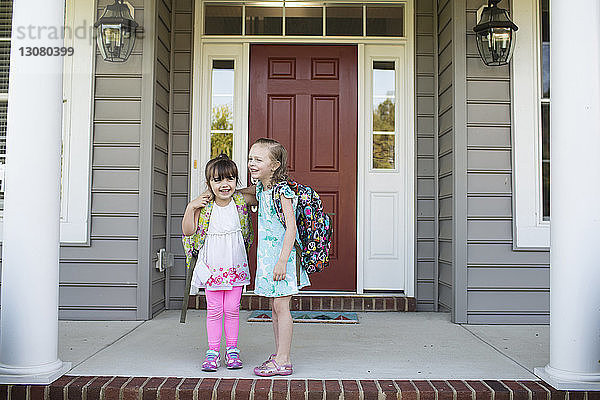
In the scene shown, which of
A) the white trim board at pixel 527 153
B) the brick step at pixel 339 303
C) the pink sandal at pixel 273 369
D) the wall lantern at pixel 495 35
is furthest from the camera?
the brick step at pixel 339 303

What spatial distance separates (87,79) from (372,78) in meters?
2.00

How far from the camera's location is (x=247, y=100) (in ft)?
14.3

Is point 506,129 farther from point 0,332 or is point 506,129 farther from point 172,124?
point 0,332

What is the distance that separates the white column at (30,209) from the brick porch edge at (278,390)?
0.12 metres

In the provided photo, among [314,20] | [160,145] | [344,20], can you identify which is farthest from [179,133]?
[344,20]

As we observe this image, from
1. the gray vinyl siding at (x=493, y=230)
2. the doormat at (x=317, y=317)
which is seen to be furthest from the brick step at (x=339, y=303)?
the gray vinyl siding at (x=493, y=230)

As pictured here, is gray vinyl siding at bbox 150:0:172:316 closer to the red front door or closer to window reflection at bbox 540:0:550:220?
the red front door

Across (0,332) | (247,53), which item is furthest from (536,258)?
(0,332)

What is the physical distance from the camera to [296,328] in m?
3.59

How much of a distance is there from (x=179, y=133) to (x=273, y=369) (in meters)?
2.31

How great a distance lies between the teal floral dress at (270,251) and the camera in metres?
2.57

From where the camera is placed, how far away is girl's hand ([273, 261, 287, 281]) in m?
2.51

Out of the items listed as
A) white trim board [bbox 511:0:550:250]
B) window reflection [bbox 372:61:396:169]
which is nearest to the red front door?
window reflection [bbox 372:61:396:169]

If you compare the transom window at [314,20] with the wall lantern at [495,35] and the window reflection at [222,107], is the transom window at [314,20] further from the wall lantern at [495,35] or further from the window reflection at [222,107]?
the wall lantern at [495,35]
